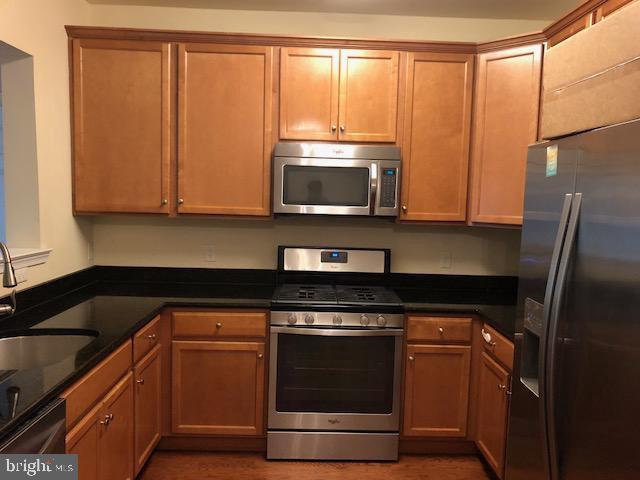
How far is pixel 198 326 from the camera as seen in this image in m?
2.52

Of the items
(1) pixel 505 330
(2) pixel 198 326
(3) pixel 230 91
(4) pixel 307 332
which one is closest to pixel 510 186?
(1) pixel 505 330

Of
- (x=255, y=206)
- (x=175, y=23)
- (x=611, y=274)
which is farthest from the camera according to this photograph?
(x=175, y=23)

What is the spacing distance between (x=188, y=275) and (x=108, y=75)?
1.25 meters

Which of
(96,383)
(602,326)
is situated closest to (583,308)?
(602,326)

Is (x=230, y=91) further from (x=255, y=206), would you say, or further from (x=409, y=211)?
(x=409, y=211)

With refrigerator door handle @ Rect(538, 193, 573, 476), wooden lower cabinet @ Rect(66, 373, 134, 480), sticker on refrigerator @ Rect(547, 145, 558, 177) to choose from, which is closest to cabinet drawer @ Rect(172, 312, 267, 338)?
wooden lower cabinet @ Rect(66, 373, 134, 480)

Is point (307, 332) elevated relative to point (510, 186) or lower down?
lower down

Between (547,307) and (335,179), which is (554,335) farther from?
(335,179)

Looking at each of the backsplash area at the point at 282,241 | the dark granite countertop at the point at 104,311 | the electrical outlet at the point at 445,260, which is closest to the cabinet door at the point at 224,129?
the backsplash area at the point at 282,241

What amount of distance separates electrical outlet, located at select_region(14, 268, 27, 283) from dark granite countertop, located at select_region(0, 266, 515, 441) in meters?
0.09

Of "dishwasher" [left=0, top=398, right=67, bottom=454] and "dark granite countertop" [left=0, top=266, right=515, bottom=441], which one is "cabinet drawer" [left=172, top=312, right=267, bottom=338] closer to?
"dark granite countertop" [left=0, top=266, right=515, bottom=441]

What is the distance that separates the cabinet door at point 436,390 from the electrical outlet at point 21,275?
6.31ft

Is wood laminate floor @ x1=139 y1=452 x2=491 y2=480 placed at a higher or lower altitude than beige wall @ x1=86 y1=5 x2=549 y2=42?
lower

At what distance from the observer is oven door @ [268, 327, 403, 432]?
8.29 feet
